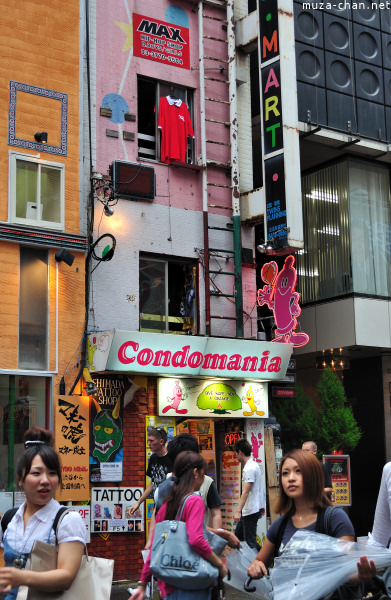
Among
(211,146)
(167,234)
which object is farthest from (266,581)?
(211,146)

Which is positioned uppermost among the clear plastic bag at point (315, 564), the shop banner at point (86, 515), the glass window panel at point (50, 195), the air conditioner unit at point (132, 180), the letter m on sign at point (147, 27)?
the letter m on sign at point (147, 27)

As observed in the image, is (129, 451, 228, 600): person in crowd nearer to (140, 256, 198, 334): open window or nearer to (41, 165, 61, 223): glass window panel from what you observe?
(41, 165, 61, 223): glass window panel

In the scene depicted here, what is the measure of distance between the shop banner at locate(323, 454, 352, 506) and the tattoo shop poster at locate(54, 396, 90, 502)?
5076 mm

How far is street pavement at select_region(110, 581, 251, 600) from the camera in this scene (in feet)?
38.7

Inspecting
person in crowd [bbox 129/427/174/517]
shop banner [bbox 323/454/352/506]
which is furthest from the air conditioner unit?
shop banner [bbox 323/454/352/506]

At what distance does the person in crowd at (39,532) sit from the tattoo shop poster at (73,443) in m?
8.81

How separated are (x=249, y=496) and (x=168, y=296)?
4.94 meters

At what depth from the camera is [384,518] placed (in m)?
5.88

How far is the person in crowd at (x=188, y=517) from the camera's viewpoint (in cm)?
572

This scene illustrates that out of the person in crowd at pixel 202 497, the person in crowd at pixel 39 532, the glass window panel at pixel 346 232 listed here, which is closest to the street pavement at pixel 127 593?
the person in crowd at pixel 202 497

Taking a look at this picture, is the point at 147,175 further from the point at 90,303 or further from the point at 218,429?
the point at 218,429

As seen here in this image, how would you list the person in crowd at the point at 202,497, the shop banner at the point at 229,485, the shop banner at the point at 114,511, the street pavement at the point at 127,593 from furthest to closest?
the shop banner at the point at 229,485 → the shop banner at the point at 114,511 → the street pavement at the point at 127,593 → the person in crowd at the point at 202,497

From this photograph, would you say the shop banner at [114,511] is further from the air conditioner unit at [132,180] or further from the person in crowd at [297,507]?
the person in crowd at [297,507]

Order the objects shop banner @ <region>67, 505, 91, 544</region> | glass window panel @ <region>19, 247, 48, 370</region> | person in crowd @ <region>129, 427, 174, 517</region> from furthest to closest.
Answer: glass window panel @ <region>19, 247, 48, 370</region> → shop banner @ <region>67, 505, 91, 544</region> → person in crowd @ <region>129, 427, 174, 517</region>
